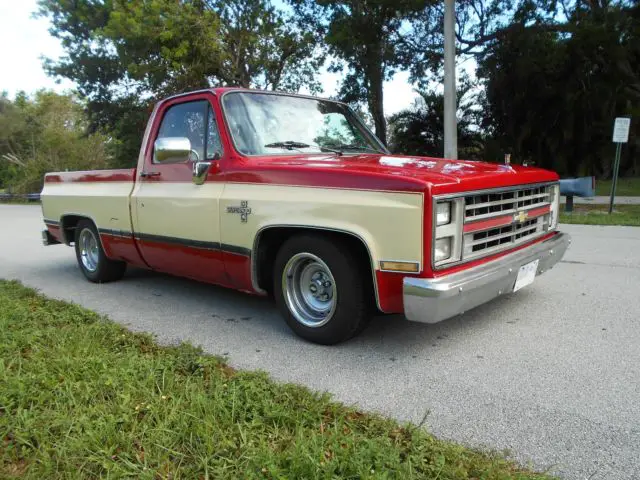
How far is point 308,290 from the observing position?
12.2ft

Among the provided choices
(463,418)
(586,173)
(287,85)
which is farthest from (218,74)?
(463,418)

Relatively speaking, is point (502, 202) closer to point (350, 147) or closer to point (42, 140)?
point (350, 147)

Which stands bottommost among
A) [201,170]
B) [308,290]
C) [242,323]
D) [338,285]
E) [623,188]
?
[623,188]

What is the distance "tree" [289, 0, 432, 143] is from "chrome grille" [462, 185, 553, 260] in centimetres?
1320

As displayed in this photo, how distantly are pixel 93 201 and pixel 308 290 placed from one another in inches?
117

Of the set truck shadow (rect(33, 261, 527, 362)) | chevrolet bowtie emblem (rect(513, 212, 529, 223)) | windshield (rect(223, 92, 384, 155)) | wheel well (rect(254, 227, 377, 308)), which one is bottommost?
truck shadow (rect(33, 261, 527, 362))

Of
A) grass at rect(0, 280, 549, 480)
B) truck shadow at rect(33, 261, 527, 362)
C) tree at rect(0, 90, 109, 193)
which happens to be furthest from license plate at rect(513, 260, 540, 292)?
tree at rect(0, 90, 109, 193)

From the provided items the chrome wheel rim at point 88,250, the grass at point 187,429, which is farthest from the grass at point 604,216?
the grass at point 187,429

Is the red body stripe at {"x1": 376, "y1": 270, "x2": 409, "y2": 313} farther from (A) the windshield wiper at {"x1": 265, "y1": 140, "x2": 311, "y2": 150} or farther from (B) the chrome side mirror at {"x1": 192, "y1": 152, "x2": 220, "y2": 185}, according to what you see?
(B) the chrome side mirror at {"x1": 192, "y1": 152, "x2": 220, "y2": 185}

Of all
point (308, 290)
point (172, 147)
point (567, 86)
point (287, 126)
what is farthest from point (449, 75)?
point (567, 86)

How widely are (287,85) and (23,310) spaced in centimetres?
1931

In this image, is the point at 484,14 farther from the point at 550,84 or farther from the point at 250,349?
the point at 250,349

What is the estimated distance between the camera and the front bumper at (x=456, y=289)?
9.53 feet

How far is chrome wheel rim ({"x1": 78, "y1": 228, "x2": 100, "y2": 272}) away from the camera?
5.91 m
